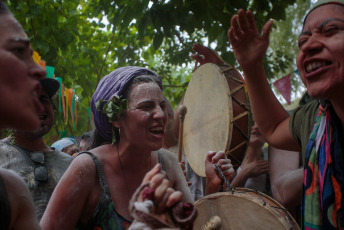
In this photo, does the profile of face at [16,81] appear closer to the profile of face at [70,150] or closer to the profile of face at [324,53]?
the profile of face at [324,53]

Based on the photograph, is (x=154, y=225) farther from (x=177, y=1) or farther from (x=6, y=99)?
(x=177, y=1)

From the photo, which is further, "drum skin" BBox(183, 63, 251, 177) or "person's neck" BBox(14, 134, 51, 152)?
"drum skin" BBox(183, 63, 251, 177)

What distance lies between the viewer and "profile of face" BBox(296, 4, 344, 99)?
6.21ft

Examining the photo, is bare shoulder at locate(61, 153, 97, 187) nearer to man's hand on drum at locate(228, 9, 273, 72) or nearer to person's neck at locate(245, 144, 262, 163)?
man's hand on drum at locate(228, 9, 273, 72)

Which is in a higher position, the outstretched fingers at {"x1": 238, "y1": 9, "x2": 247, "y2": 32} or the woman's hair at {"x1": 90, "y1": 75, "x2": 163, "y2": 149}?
the outstretched fingers at {"x1": 238, "y1": 9, "x2": 247, "y2": 32}

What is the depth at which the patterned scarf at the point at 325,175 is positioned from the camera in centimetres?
193

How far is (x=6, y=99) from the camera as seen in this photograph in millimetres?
1421

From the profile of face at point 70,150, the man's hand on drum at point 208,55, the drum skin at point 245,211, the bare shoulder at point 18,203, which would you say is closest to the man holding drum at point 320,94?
the drum skin at point 245,211

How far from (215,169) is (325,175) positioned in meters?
0.90

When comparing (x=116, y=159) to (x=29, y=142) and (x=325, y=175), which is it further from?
(x=325, y=175)

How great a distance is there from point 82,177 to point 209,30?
2.90 m

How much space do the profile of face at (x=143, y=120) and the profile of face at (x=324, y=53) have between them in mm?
1022

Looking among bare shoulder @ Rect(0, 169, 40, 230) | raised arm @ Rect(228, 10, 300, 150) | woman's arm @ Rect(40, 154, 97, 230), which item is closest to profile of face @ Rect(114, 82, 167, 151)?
woman's arm @ Rect(40, 154, 97, 230)

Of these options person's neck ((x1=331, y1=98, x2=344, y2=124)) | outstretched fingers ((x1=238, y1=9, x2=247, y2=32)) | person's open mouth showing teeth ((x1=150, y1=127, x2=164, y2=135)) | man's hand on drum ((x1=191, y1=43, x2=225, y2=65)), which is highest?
outstretched fingers ((x1=238, y1=9, x2=247, y2=32))
